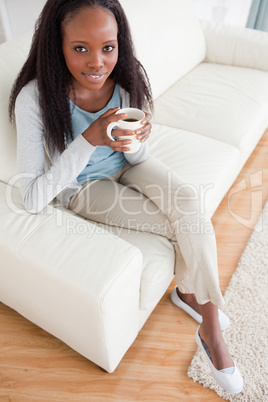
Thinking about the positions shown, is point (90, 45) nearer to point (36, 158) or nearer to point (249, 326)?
point (36, 158)

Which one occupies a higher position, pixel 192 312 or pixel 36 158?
pixel 36 158

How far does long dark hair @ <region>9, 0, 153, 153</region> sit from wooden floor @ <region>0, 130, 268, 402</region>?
752 mm

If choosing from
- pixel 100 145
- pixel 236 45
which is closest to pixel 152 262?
pixel 100 145

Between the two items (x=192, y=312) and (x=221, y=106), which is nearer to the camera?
(x=192, y=312)

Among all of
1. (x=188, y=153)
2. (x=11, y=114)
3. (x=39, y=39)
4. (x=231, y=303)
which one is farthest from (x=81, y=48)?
(x=231, y=303)

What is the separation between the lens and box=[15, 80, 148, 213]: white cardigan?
1.01 meters

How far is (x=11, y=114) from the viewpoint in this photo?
110 cm

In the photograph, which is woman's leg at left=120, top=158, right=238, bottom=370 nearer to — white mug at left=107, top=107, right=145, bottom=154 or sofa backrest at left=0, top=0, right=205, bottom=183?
white mug at left=107, top=107, right=145, bottom=154

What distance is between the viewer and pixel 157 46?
183 cm

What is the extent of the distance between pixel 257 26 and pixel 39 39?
250 cm

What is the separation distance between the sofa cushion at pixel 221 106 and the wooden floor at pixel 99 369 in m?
0.72

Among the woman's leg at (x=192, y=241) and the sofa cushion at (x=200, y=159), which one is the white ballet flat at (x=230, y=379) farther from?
the sofa cushion at (x=200, y=159)

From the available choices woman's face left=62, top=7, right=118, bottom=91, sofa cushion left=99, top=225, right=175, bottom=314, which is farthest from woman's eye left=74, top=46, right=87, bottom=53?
sofa cushion left=99, top=225, right=175, bottom=314

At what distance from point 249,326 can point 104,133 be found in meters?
0.95
